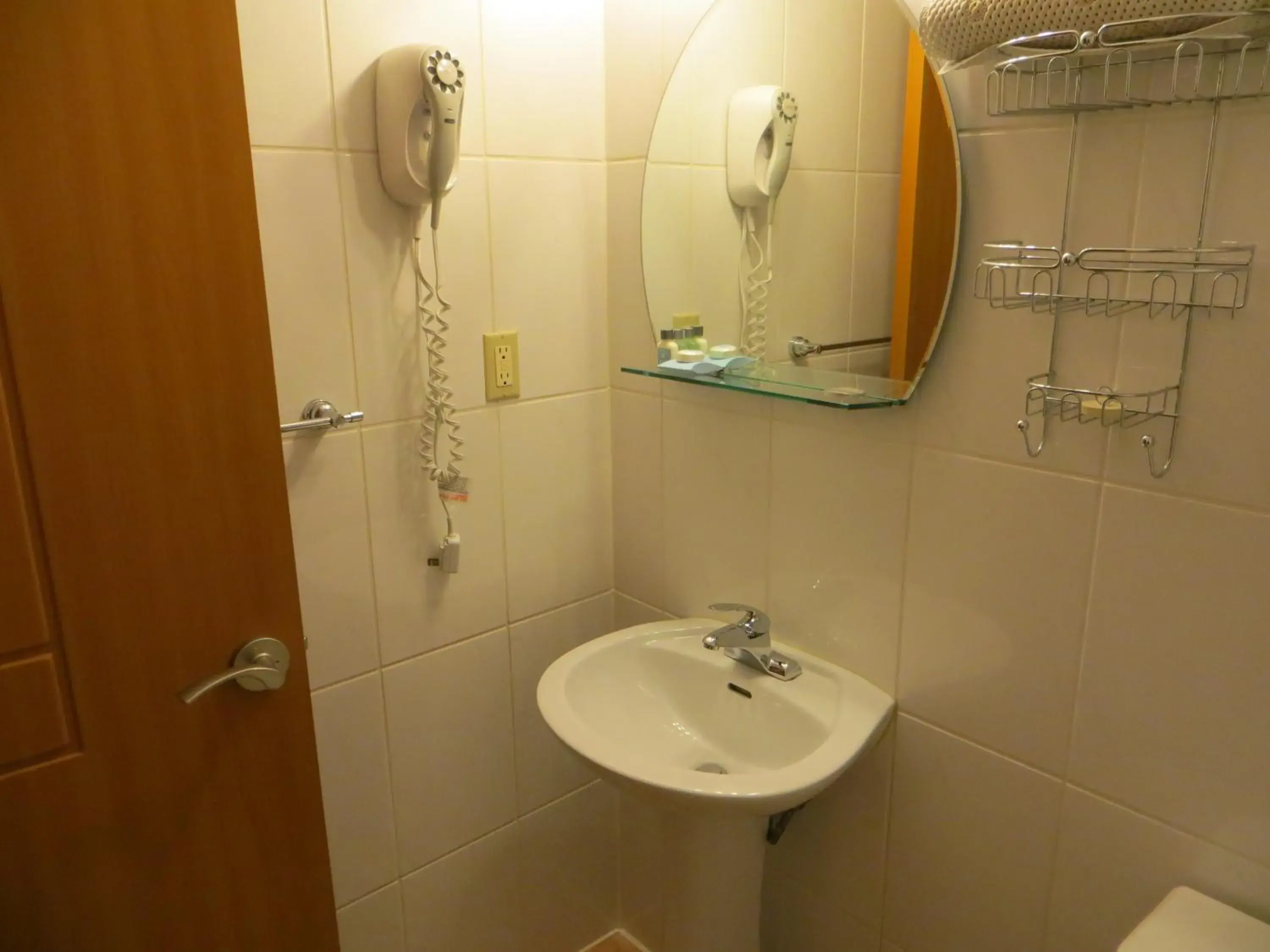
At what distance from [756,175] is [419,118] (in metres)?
0.51

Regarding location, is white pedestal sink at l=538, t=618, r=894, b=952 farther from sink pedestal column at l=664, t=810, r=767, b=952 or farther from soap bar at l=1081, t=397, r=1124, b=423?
soap bar at l=1081, t=397, r=1124, b=423

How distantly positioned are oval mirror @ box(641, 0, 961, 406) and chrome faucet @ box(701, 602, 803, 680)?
0.37 m

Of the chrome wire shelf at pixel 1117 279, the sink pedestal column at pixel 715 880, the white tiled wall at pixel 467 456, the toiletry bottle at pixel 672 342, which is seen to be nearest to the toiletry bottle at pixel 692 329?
the toiletry bottle at pixel 672 342

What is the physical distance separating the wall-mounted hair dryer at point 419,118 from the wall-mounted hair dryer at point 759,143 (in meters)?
0.42

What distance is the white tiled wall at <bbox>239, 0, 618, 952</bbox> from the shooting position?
4.21 feet

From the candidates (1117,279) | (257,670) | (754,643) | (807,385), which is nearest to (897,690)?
(754,643)

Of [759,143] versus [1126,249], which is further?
[759,143]

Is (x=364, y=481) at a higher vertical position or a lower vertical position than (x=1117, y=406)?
lower

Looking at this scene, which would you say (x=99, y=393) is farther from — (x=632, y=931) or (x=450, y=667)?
(x=632, y=931)

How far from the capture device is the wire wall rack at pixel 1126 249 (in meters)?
0.87

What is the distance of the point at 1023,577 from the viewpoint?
45.6 inches

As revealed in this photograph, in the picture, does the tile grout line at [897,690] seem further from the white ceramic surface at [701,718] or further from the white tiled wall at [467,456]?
the white tiled wall at [467,456]

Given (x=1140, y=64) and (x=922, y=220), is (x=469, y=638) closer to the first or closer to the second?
(x=922, y=220)

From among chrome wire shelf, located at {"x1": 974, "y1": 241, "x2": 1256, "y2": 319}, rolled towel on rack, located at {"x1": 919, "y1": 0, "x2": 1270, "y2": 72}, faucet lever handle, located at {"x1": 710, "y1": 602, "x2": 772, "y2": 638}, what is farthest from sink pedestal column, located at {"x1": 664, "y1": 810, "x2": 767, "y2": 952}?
rolled towel on rack, located at {"x1": 919, "y1": 0, "x2": 1270, "y2": 72}
